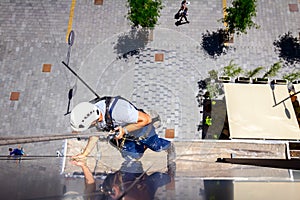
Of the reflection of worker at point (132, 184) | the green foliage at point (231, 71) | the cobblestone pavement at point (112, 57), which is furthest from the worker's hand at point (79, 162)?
the green foliage at point (231, 71)

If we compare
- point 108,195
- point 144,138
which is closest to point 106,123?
point 144,138

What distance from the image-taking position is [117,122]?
5.01m

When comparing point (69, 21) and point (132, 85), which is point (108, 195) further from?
point (69, 21)

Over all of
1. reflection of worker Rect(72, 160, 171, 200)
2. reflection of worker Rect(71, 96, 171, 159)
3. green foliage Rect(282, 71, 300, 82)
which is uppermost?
green foliage Rect(282, 71, 300, 82)

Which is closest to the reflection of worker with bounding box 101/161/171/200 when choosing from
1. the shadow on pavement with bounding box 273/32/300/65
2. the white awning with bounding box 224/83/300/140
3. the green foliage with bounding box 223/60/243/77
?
the white awning with bounding box 224/83/300/140

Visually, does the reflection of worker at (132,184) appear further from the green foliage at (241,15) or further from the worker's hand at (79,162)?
the green foliage at (241,15)

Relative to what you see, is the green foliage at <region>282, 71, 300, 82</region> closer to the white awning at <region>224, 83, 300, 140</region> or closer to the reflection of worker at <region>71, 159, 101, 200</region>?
the white awning at <region>224, 83, 300, 140</region>

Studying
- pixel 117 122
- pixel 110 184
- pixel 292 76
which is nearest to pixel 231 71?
pixel 292 76

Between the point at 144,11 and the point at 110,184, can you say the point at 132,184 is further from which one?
the point at 144,11

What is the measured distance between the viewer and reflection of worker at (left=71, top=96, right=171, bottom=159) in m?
4.34

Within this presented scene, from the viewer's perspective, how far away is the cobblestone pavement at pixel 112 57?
8.70m

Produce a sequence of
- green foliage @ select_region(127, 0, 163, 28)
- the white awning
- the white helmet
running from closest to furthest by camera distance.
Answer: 1. the white helmet
2. the white awning
3. green foliage @ select_region(127, 0, 163, 28)

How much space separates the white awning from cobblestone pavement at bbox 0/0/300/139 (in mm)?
1405

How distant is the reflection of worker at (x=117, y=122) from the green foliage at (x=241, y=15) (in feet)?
15.5
